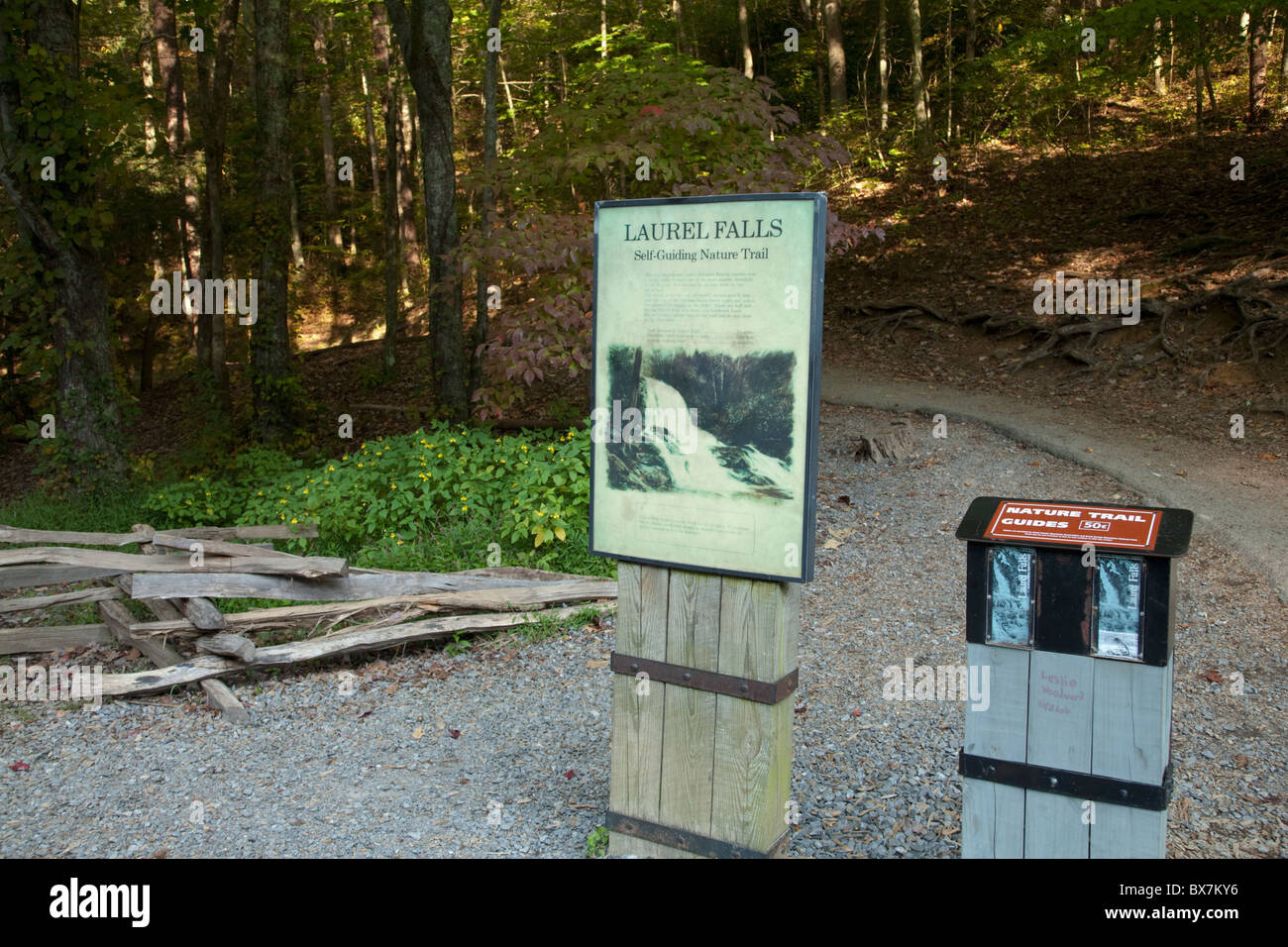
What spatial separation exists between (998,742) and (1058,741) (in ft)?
0.61

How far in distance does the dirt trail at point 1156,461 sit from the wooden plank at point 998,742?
504 cm

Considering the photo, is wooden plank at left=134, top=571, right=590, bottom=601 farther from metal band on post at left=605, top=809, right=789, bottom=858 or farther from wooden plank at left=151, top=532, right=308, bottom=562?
metal band on post at left=605, top=809, right=789, bottom=858

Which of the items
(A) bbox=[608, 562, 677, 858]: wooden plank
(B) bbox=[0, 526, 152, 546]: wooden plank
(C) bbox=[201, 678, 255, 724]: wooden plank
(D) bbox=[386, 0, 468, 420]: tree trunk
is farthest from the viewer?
(D) bbox=[386, 0, 468, 420]: tree trunk

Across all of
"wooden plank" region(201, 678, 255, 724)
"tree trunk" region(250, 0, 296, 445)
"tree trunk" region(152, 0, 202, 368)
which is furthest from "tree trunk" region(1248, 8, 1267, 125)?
"wooden plank" region(201, 678, 255, 724)

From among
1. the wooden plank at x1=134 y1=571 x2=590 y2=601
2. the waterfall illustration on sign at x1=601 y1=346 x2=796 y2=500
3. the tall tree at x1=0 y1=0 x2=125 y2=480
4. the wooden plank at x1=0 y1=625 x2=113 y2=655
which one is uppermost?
the tall tree at x1=0 y1=0 x2=125 y2=480

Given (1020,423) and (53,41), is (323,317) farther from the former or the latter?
(1020,423)

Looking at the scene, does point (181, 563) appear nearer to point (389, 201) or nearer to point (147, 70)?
point (389, 201)

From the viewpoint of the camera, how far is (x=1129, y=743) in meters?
3.01

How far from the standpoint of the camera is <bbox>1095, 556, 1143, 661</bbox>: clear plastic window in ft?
9.80

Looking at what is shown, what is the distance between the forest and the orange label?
4829mm

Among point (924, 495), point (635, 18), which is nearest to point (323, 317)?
point (635, 18)

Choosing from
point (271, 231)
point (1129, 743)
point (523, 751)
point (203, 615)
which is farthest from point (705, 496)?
point (271, 231)

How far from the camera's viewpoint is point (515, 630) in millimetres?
6797

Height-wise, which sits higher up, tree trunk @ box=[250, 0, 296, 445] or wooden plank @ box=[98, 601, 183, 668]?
tree trunk @ box=[250, 0, 296, 445]
